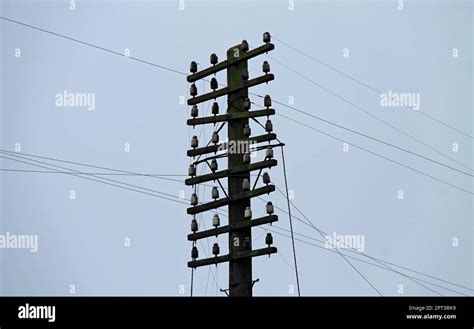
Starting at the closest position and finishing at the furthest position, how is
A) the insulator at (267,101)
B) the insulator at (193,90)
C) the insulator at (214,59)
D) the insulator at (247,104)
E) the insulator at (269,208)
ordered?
the insulator at (269,208) < the insulator at (267,101) < the insulator at (247,104) < the insulator at (214,59) < the insulator at (193,90)

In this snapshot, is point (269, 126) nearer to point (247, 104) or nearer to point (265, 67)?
Answer: point (247, 104)

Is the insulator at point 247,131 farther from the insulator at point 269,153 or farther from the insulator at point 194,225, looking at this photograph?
the insulator at point 194,225

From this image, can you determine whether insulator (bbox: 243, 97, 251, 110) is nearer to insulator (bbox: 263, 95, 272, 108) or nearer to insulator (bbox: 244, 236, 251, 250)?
insulator (bbox: 263, 95, 272, 108)

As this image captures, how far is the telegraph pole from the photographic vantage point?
28.5 meters

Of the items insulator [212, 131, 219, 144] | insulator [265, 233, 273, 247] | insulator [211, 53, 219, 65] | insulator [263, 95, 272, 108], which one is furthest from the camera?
insulator [211, 53, 219, 65]

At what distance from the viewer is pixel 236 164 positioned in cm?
2900

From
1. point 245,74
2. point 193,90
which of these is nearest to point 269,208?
point 245,74

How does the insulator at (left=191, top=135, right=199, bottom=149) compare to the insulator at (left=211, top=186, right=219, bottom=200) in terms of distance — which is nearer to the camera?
the insulator at (left=211, top=186, right=219, bottom=200)

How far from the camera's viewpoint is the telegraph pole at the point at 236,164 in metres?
28.5

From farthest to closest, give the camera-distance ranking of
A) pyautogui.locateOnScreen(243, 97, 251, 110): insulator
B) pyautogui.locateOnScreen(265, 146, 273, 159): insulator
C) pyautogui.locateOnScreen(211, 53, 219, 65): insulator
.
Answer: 1. pyautogui.locateOnScreen(211, 53, 219, 65): insulator
2. pyautogui.locateOnScreen(243, 97, 251, 110): insulator
3. pyautogui.locateOnScreen(265, 146, 273, 159): insulator

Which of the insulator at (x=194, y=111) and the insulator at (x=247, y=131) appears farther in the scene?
the insulator at (x=194, y=111)

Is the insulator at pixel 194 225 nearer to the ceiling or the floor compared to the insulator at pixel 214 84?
nearer to the floor
